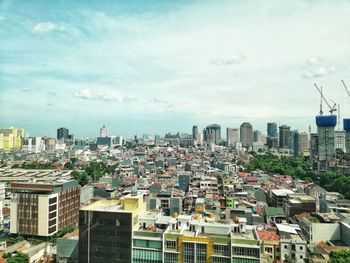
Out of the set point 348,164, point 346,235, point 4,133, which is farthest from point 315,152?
point 4,133

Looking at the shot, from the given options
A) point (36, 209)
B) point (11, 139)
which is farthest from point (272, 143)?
point (36, 209)

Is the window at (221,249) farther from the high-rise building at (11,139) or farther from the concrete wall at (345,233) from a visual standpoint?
the high-rise building at (11,139)

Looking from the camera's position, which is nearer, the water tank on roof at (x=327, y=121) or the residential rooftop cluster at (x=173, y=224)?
the residential rooftop cluster at (x=173, y=224)

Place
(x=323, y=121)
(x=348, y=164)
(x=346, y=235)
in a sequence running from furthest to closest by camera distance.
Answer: (x=323, y=121), (x=348, y=164), (x=346, y=235)

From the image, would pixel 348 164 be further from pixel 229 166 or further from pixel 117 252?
pixel 117 252

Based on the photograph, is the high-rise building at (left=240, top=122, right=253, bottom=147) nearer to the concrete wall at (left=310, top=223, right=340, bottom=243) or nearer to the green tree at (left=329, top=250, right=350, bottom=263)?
the concrete wall at (left=310, top=223, right=340, bottom=243)

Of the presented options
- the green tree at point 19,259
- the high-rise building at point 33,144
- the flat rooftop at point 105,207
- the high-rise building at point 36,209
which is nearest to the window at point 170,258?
the flat rooftop at point 105,207
